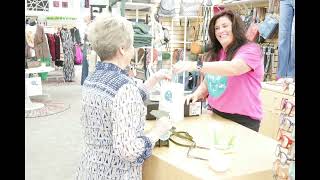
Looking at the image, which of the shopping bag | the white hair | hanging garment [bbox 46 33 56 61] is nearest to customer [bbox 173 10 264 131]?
the shopping bag

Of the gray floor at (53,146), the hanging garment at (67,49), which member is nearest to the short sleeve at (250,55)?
the gray floor at (53,146)

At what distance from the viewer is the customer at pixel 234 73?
7.93 ft

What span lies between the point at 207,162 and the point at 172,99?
76 cm

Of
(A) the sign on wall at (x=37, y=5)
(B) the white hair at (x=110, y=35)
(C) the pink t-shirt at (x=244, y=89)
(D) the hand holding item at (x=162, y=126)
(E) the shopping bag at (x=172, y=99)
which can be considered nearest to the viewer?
(B) the white hair at (x=110, y=35)

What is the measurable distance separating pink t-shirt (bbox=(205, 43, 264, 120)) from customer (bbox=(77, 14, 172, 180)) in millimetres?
842

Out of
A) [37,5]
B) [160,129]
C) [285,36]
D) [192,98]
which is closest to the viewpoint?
[160,129]

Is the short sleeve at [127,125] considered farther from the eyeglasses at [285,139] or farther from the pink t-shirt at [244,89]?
the pink t-shirt at [244,89]

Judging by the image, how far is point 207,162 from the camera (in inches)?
67.2

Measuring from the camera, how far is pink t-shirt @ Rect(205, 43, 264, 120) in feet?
8.17

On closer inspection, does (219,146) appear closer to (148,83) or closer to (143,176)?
(143,176)

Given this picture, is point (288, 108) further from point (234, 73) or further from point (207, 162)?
point (234, 73)

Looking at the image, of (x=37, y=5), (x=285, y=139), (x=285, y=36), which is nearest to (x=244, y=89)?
(x=285, y=139)

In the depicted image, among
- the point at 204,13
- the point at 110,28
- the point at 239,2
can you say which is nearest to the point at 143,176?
the point at 110,28
